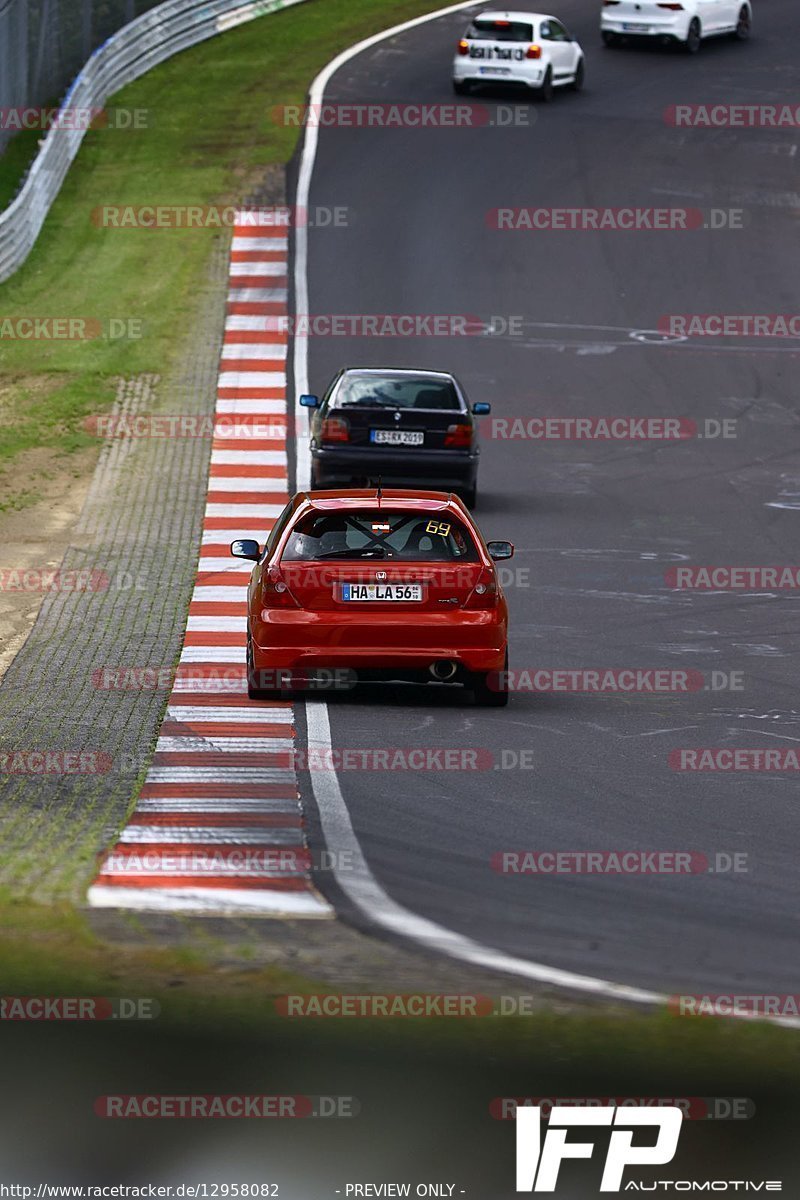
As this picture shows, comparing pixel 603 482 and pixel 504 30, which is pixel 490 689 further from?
pixel 504 30

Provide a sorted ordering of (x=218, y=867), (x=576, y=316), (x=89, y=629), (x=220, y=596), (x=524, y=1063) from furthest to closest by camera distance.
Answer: (x=576, y=316) < (x=220, y=596) < (x=89, y=629) < (x=218, y=867) < (x=524, y=1063)

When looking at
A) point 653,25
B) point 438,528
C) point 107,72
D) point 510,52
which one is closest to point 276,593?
point 438,528

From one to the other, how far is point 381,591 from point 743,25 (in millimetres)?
37390

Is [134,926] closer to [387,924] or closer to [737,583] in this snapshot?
[387,924]

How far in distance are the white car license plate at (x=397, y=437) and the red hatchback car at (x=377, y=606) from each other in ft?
23.4

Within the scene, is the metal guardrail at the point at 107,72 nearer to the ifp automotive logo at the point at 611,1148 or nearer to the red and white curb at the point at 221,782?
the red and white curb at the point at 221,782

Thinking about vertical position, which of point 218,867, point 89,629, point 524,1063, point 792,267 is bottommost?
point 792,267

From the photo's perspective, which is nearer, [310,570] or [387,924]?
[387,924]

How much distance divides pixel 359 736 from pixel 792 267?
22.9 meters

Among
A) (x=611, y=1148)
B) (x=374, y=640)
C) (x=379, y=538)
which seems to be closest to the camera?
(x=611, y=1148)

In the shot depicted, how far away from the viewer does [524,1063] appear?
7.19 metres

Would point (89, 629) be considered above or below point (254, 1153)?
below

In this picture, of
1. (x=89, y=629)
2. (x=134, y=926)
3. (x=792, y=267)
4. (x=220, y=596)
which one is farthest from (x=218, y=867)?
(x=792, y=267)

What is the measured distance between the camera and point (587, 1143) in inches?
253
